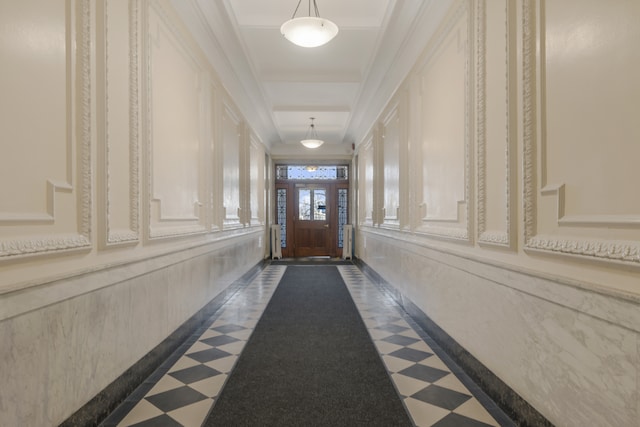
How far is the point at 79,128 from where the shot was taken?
220 cm

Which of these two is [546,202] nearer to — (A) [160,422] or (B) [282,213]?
(A) [160,422]

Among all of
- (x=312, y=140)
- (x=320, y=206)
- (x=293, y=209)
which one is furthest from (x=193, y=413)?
(x=320, y=206)

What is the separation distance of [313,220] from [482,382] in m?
10.3

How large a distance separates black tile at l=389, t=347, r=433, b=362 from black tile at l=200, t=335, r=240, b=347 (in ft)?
5.05

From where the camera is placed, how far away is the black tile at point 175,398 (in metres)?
2.56

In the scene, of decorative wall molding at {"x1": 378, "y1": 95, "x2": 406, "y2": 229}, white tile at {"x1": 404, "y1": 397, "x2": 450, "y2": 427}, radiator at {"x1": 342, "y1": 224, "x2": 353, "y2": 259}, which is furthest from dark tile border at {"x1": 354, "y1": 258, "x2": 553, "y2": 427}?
radiator at {"x1": 342, "y1": 224, "x2": 353, "y2": 259}

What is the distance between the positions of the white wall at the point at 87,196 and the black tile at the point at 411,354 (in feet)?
6.52

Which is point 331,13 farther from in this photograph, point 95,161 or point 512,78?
point 95,161

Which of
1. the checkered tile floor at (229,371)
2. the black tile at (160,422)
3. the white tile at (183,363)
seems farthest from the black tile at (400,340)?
the black tile at (160,422)

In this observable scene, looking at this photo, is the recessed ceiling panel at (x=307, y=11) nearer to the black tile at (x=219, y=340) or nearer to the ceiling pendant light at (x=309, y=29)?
the ceiling pendant light at (x=309, y=29)

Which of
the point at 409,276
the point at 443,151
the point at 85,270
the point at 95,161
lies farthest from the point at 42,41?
the point at 409,276

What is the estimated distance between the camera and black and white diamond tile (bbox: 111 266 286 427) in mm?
2408

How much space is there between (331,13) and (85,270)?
166 inches

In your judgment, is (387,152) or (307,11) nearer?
(307,11)
